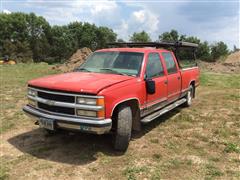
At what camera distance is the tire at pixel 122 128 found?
4988 mm

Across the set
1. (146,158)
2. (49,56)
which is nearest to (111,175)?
(146,158)

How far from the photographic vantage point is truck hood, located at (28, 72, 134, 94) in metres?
4.67

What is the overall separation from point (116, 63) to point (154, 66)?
2.88ft

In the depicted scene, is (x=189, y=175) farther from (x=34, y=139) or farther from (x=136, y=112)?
(x=34, y=139)

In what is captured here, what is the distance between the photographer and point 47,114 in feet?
16.4

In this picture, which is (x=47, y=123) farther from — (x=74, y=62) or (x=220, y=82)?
(x=74, y=62)

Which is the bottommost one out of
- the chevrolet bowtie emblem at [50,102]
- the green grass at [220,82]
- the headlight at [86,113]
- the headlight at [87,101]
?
the green grass at [220,82]

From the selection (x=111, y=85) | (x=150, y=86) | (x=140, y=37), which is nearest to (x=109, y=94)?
(x=111, y=85)

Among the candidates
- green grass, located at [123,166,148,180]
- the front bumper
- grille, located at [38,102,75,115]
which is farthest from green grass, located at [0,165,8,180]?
green grass, located at [123,166,148,180]

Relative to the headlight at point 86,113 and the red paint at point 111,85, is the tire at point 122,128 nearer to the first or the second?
the red paint at point 111,85

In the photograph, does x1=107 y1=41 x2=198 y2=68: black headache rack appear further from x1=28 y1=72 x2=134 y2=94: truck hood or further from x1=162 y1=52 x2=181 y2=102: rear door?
x1=28 y1=72 x2=134 y2=94: truck hood

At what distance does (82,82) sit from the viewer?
494 cm

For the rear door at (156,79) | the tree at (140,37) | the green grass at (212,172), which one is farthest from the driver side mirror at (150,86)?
the tree at (140,37)

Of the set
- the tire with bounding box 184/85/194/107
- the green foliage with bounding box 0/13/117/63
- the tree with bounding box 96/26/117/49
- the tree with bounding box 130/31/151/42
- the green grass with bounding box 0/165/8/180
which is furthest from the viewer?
the tree with bounding box 96/26/117/49
